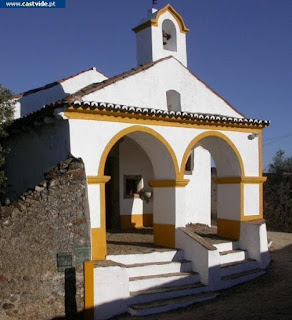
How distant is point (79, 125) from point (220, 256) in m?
4.57

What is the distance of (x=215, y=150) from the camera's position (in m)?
11.9

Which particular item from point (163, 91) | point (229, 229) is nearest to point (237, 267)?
point (229, 229)

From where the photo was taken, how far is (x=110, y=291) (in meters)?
7.75

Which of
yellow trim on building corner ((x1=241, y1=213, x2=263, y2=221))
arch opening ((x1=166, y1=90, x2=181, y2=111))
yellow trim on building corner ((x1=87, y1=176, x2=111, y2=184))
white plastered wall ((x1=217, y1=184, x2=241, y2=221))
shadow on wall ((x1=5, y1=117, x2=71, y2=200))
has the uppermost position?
arch opening ((x1=166, y1=90, x2=181, y2=111))

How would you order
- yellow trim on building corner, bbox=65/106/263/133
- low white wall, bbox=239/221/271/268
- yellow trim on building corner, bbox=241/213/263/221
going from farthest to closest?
yellow trim on building corner, bbox=241/213/263/221 → low white wall, bbox=239/221/271/268 → yellow trim on building corner, bbox=65/106/263/133

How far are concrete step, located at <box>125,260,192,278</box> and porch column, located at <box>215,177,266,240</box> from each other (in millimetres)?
2404

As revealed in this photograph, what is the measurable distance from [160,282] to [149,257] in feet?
2.29

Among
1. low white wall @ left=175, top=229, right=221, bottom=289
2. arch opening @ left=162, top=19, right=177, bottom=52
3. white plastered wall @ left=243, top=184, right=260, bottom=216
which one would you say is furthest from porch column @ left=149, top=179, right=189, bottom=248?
arch opening @ left=162, top=19, right=177, bottom=52

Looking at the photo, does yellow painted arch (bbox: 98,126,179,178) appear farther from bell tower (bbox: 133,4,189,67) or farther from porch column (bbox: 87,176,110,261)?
bell tower (bbox: 133,4,189,67)

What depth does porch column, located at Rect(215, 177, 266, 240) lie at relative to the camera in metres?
11.5

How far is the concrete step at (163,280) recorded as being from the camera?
8.49m

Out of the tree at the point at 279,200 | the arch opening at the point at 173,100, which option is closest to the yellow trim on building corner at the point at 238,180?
the arch opening at the point at 173,100

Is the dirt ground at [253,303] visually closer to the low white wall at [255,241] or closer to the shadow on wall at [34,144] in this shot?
the low white wall at [255,241]

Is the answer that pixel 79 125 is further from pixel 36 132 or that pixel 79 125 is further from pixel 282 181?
pixel 282 181
